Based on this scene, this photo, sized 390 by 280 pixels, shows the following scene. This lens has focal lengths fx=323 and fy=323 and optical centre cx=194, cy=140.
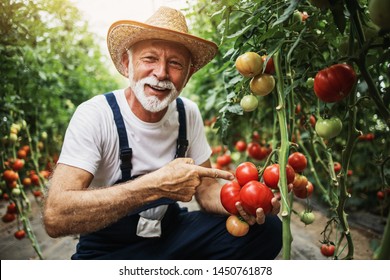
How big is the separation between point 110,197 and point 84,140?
24 cm

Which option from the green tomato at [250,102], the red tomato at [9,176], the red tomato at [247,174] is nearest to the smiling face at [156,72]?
the green tomato at [250,102]

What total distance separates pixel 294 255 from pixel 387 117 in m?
1.13

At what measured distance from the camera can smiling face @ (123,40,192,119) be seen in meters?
1.11

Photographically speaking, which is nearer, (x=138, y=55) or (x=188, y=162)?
(x=188, y=162)

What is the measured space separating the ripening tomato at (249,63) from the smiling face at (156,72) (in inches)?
15.3

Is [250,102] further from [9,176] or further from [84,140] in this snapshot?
[9,176]

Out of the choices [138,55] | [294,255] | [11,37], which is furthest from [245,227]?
[11,37]

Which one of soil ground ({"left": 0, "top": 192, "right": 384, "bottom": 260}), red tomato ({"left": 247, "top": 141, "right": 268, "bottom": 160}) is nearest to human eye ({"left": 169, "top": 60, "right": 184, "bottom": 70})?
red tomato ({"left": 247, "top": 141, "right": 268, "bottom": 160})

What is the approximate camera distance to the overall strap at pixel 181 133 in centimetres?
126

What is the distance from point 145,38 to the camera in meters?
1.13

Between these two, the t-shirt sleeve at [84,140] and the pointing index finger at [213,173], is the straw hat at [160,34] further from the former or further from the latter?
the pointing index finger at [213,173]

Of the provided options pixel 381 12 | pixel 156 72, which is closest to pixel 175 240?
pixel 156 72
